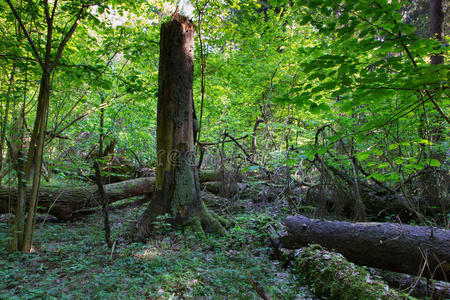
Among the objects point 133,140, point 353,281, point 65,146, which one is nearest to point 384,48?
point 353,281

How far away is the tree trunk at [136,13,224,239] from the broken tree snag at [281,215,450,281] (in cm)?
165

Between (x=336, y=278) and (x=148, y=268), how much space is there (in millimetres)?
2363

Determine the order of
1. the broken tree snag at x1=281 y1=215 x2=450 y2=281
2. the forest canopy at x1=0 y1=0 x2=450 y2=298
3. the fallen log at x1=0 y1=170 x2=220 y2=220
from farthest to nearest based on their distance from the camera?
the fallen log at x1=0 y1=170 x2=220 y2=220
the broken tree snag at x1=281 y1=215 x2=450 y2=281
the forest canopy at x1=0 y1=0 x2=450 y2=298

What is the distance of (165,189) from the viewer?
464cm

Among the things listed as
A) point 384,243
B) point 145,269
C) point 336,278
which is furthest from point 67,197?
point 384,243

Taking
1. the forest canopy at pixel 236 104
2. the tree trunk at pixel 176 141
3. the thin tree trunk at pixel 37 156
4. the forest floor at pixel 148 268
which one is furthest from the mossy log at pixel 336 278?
the thin tree trunk at pixel 37 156

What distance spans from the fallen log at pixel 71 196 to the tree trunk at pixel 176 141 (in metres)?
1.52

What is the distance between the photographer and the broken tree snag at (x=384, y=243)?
301cm

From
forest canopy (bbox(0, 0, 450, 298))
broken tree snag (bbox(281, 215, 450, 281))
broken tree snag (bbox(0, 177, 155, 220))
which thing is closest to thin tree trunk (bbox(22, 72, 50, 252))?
forest canopy (bbox(0, 0, 450, 298))

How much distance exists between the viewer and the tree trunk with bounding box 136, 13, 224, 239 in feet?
15.1

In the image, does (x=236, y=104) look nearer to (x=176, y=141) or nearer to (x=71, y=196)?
(x=176, y=141)

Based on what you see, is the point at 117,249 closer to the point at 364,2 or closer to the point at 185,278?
the point at 185,278

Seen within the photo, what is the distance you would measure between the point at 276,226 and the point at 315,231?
98cm

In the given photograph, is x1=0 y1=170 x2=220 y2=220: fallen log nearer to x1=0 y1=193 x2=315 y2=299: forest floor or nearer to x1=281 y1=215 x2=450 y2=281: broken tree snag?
x1=0 y1=193 x2=315 y2=299: forest floor
